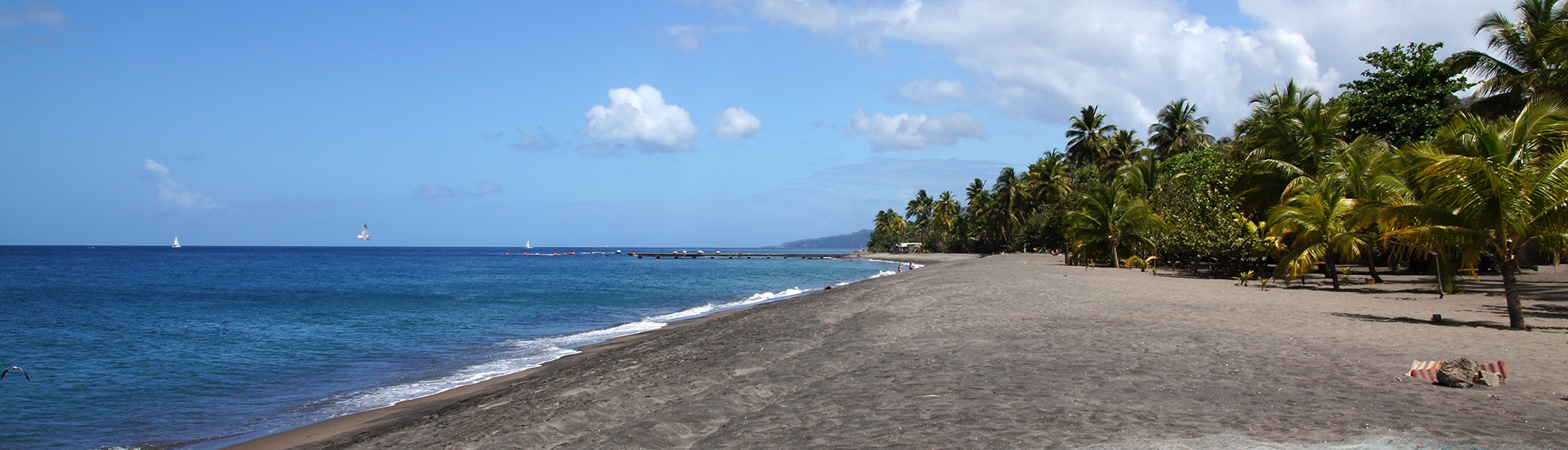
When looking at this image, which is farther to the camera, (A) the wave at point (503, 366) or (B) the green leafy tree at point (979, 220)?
(B) the green leafy tree at point (979, 220)

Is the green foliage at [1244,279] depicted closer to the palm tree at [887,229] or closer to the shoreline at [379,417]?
the shoreline at [379,417]

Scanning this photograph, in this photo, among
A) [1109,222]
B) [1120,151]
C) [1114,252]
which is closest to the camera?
[1109,222]

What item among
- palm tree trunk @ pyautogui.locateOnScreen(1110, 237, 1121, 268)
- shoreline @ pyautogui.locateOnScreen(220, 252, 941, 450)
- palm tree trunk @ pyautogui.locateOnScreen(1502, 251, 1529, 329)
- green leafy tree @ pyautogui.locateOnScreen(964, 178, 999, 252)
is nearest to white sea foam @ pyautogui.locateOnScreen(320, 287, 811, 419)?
shoreline @ pyautogui.locateOnScreen(220, 252, 941, 450)

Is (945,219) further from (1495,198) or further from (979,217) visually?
(1495,198)

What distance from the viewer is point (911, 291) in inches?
734

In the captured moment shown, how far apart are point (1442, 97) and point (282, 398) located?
2945cm

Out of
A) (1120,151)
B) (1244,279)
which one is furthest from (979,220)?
(1244,279)

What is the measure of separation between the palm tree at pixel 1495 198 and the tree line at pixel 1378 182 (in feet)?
0.06

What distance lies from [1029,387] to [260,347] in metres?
16.3

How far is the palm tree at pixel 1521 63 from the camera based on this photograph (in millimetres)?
18391

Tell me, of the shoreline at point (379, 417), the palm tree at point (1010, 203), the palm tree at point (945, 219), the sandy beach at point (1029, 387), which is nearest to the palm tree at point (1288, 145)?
the sandy beach at point (1029, 387)

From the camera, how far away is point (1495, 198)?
32.3ft

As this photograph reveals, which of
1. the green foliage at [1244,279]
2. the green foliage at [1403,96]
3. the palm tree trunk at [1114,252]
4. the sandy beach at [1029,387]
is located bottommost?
the sandy beach at [1029,387]

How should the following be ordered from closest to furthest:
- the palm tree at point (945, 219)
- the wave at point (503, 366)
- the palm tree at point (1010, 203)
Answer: the wave at point (503, 366)
the palm tree at point (1010, 203)
the palm tree at point (945, 219)
